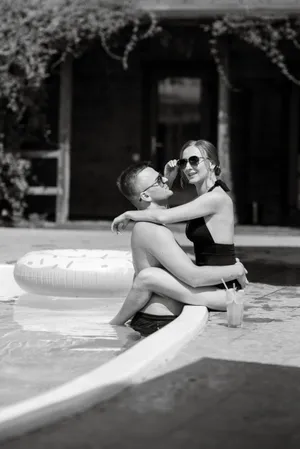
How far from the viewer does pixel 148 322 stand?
16.4 ft

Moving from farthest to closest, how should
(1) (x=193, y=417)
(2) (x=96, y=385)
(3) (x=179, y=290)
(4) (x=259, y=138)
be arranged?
(4) (x=259, y=138), (3) (x=179, y=290), (2) (x=96, y=385), (1) (x=193, y=417)

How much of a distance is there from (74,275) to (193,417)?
3.34m

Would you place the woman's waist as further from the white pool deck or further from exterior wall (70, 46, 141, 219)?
exterior wall (70, 46, 141, 219)

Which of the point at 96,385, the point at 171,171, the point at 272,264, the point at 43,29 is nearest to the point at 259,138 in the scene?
the point at 43,29

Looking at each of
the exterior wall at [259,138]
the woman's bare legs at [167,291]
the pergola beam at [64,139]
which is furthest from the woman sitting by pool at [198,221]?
the exterior wall at [259,138]

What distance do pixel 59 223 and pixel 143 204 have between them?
7.70m

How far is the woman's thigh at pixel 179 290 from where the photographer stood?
4832mm

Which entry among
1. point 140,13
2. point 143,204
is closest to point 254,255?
point 143,204

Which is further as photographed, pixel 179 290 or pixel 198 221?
pixel 198 221

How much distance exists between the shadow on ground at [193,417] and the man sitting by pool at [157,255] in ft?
4.47

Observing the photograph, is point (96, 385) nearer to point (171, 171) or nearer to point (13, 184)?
point (171, 171)

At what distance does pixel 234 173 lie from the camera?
13812mm

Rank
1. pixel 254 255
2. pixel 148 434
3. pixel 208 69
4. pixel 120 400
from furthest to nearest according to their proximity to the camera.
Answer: pixel 208 69, pixel 254 255, pixel 120 400, pixel 148 434

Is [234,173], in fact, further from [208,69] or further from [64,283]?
[64,283]
